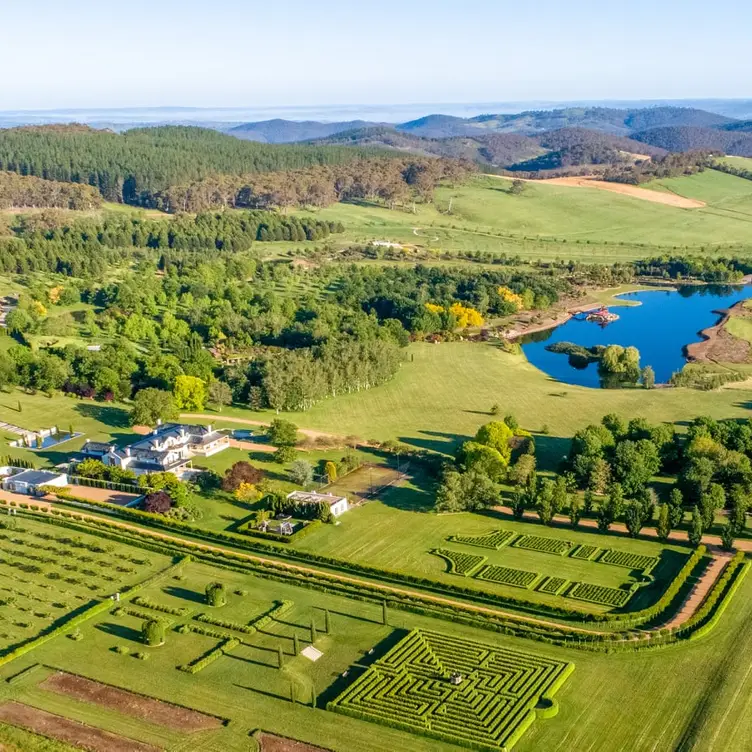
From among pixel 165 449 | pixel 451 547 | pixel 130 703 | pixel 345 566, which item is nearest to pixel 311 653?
pixel 130 703

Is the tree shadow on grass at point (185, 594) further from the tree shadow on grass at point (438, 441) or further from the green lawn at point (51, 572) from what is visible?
the tree shadow on grass at point (438, 441)

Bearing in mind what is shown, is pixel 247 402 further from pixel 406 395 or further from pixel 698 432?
Answer: pixel 698 432

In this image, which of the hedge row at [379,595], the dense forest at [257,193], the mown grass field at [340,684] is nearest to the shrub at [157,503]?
the hedge row at [379,595]

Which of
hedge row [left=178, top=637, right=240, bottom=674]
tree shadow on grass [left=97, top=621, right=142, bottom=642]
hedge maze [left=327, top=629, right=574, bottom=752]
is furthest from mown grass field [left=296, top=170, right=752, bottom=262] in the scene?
hedge row [left=178, top=637, right=240, bottom=674]

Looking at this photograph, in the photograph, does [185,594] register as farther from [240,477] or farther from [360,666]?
[240,477]

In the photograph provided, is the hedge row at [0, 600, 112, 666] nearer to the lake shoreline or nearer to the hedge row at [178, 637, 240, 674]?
the hedge row at [178, 637, 240, 674]

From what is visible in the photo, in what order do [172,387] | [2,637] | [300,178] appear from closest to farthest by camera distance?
1. [2,637]
2. [172,387]
3. [300,178]

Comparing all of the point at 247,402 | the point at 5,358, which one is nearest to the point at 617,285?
the point at 247,402
